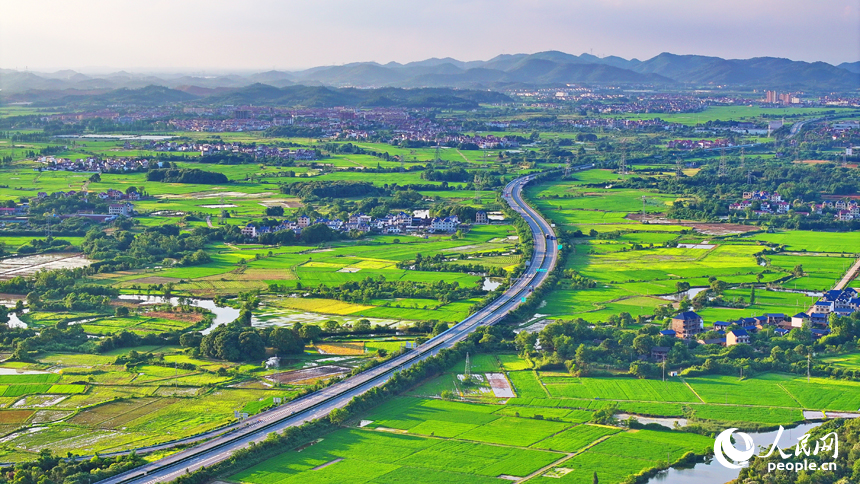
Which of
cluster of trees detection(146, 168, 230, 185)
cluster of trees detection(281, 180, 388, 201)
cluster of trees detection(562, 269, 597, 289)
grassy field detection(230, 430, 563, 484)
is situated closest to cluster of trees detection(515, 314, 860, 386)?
grassy field detection(230, 430, 563, 484)

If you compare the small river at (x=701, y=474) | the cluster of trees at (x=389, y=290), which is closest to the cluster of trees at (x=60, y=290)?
the cluster of trees at (x=389, y=290)

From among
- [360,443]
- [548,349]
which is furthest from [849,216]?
[360,443]

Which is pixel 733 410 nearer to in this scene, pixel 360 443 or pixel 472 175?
pixel 360 443

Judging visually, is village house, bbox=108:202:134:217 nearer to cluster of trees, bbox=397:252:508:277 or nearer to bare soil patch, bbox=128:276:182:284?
bare soil patch, bbox=128:276:182:284

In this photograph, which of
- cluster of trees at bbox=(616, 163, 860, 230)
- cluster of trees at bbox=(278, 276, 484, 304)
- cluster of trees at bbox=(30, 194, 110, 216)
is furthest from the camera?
cluster of trees at bbox=(616, 163, 860, 230)

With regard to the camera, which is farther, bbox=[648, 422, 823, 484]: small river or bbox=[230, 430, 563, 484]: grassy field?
bbox=[230, 430, 563, 484]: grassy field

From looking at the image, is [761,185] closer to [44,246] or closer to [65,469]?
[44,246]
